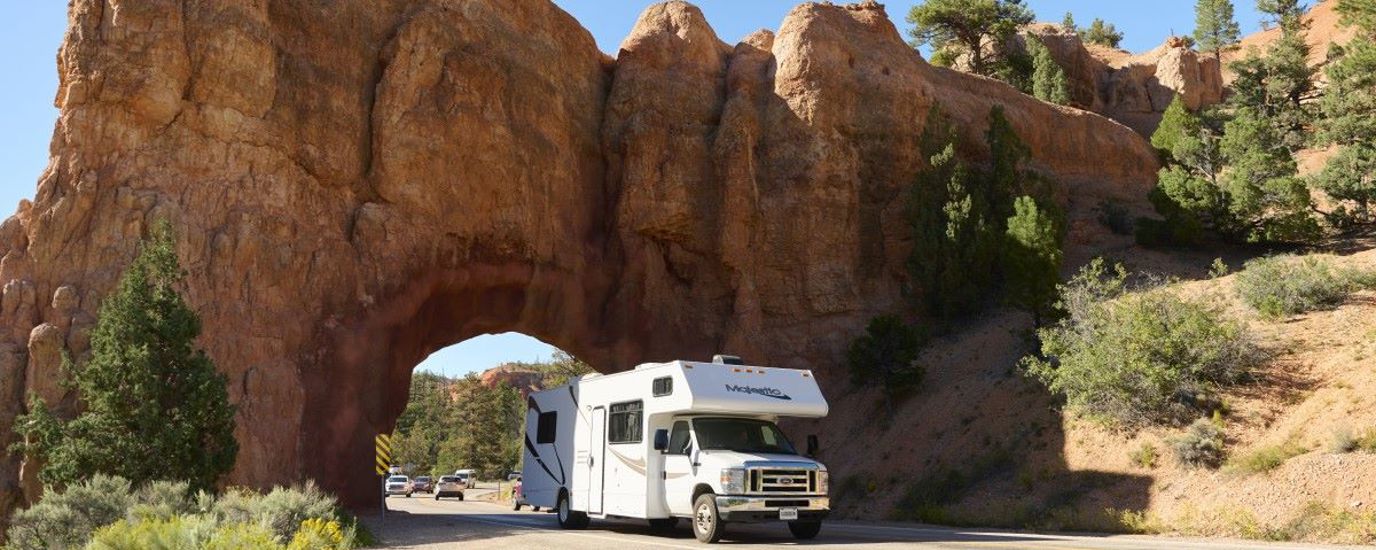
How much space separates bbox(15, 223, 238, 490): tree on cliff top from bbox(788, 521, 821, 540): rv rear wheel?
439 inches

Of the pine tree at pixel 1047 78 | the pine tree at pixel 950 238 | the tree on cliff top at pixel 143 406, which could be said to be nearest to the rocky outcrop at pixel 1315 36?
the pine tree at pixel 1047 78

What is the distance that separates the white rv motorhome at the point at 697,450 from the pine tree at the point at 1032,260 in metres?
12.0

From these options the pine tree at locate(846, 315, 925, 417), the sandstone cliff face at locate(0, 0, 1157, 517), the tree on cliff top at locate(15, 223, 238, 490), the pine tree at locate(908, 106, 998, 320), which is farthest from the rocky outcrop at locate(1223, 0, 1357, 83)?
the tree on cliff top at locate(15, 223, 238, 490)

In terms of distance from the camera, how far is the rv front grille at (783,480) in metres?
16.3

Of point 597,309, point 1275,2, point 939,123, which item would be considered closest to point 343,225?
point 597,309

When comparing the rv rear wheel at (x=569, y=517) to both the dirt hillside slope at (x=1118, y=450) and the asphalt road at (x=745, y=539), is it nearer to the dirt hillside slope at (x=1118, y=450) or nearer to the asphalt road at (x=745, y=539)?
the asphalt road at (x=745, y=539)

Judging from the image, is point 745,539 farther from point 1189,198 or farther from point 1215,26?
point 1215,26

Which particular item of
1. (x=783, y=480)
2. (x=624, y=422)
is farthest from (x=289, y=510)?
(x=783, y=480)

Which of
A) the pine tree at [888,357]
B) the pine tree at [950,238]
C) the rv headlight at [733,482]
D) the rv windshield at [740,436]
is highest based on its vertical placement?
the pine tree at [950,238]

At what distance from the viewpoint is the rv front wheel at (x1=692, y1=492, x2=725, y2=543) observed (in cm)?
1636

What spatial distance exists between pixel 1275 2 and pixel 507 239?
228 ft

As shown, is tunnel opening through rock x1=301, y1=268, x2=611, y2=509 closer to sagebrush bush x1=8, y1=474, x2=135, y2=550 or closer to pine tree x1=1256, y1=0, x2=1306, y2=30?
sagebrush bush x1=8, y1=474, x2=135, y2=550

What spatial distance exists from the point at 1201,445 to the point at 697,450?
34.1 feet

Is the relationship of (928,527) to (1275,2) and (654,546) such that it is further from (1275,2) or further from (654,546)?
(1275,2)
